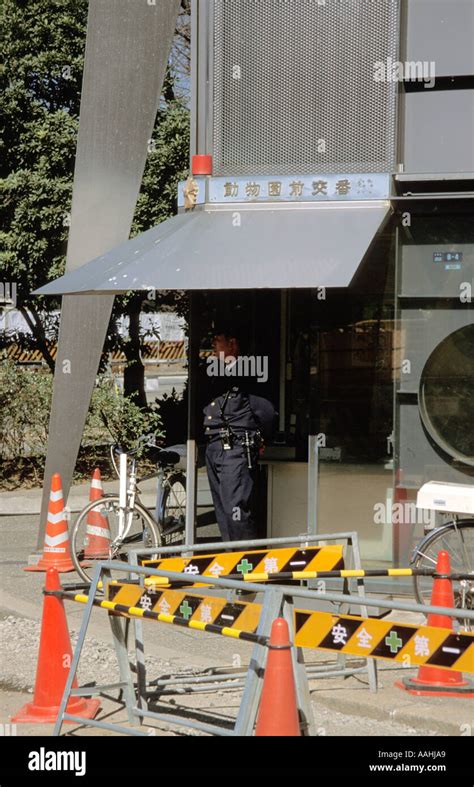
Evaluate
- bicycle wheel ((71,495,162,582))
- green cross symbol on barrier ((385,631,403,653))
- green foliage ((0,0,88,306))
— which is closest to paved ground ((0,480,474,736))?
bicycle wheel ((71,495,162,582))

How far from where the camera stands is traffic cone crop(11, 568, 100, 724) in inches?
245

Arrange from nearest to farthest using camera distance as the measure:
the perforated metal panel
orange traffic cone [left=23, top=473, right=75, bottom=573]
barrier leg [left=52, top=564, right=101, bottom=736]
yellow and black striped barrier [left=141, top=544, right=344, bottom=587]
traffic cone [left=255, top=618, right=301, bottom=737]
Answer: traffic cone [left=255, top=618, right=301, bottom=737], barrier leg [left=52, top=564, right=101, bottom=736], yellow and black striped barrier [left=141, top=544, right=344, bottom=587], the perforated metal panel, orange traffic cone [left=23, top=473, right=75, bottom=573]

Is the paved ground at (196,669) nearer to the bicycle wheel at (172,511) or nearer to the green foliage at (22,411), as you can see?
the bicycle wheel at (172,511)

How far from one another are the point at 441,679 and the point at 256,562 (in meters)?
1.24

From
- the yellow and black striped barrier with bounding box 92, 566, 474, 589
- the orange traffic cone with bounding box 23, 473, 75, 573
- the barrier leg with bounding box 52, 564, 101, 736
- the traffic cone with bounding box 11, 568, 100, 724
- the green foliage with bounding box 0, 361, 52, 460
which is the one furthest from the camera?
the green foliage with bounding box 0, 361, 52, 460

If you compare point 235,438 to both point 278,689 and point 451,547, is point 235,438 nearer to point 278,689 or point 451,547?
point 451,547

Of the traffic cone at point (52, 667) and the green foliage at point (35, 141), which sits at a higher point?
the green foliage at point (35, 141)

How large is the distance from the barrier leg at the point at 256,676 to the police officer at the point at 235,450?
3.76 meters

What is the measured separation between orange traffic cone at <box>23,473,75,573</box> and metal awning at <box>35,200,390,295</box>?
1599 mm

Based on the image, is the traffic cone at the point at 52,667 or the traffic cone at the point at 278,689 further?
the traffic cone at the point at 52,667

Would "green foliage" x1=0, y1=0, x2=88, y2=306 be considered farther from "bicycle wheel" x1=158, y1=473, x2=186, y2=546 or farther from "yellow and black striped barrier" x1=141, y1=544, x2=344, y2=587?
"yellow and black striped barrier" x1=141, y1=544, x2=344, y2=587

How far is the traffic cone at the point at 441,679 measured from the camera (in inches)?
262

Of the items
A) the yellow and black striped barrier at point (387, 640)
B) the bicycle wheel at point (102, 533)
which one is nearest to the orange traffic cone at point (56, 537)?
the bicycle wheel at point (102, 533)

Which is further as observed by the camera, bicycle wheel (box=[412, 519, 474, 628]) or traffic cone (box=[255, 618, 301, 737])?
bicycle wheel (box=[412, 519, 474, 628])
